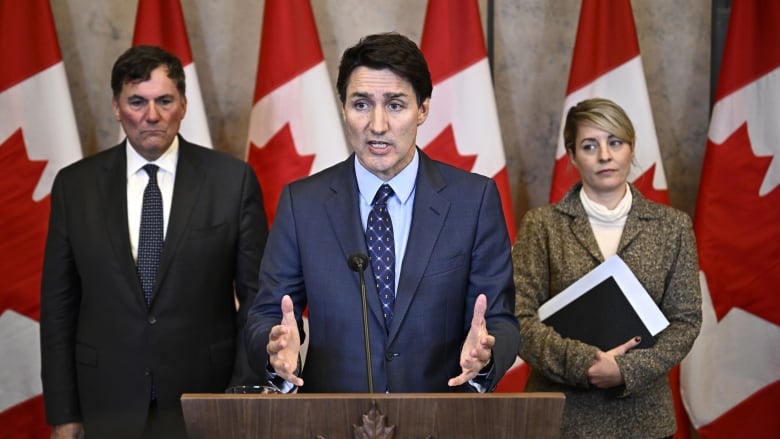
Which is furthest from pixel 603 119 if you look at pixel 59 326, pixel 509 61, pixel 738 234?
pixel 59 326

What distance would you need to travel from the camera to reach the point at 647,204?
253 centimetres

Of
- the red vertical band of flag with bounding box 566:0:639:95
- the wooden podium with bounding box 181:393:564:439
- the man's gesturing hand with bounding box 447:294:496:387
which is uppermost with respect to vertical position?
the red vertical band of flag with bounding box 566:0:639:95

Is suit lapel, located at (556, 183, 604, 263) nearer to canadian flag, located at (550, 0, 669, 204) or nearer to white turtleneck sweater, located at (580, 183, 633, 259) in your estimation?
white turtleneck sweater, located at (580, 183, 633, 259)

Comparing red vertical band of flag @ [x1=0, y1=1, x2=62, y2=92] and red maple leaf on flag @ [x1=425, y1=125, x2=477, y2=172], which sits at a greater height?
red vertical band of flag @ [x1=0, y1=1, x2=62, y2=92]

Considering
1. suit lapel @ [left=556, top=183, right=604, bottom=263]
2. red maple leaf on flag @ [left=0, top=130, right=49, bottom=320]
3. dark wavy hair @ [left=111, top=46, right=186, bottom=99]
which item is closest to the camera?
suit lapel @ [left=556, top=183, right=604, bottom=263]

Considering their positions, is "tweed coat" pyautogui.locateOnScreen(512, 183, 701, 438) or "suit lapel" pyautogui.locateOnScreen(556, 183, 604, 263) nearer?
"tweed coat" pyautogui.locateOnScreen(512, 183, 701, 438)

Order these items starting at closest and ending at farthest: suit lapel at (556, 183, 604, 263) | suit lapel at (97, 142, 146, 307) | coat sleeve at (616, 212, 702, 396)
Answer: coat sleeve at (616, 212, 702, 396) → suit lapel at (556, 183, 604, 263) → suit lapel at (97, 142, 146, 307)

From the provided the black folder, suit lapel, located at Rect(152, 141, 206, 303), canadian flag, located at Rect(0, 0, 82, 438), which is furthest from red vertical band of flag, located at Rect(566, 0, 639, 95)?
canadian flag, located at Rect(0, 0, 82, 438)

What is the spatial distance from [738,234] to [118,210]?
2.21 m

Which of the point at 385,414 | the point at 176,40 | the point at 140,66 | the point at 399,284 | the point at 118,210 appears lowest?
the point at 385,414

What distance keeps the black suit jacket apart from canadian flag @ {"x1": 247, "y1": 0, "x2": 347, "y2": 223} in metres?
0.65

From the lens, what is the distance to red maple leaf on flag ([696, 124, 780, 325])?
3355 millimetres

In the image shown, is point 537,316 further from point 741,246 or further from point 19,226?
point 19,226

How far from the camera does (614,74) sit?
11.3 ft
